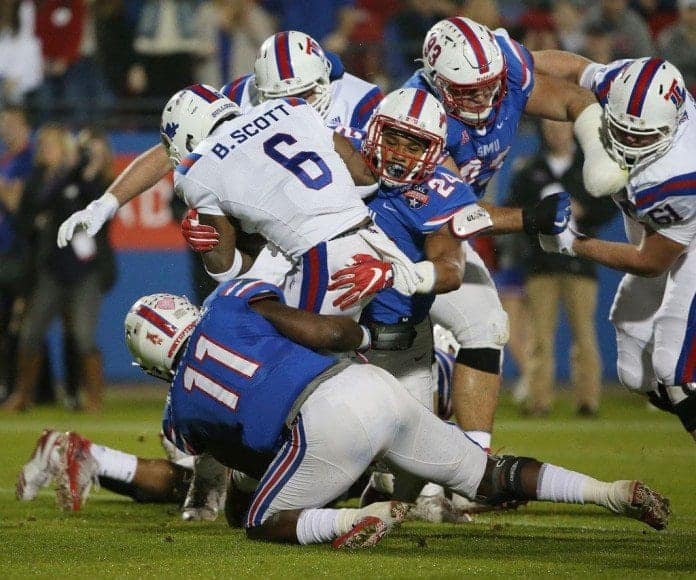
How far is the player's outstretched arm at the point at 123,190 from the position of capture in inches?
246

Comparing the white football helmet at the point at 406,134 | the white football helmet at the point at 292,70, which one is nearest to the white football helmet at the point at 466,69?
the white football helmet at the point at 406,134

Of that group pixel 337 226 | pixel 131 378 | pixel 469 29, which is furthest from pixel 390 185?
pixel 131 378

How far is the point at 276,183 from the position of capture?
5.23 metres

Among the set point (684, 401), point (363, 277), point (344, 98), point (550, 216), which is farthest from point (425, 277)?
point (344, 98)

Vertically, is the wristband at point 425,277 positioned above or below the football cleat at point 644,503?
above

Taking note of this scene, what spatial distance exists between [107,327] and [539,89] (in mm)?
7068

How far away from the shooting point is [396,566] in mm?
4312

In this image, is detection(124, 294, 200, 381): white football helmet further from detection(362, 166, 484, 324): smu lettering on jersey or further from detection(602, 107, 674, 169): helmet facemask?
detection(602, 107, 674, 169): helmet facemask

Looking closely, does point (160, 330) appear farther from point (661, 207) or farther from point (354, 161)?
point (661, 207)

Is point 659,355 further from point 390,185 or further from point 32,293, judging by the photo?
point 32,293

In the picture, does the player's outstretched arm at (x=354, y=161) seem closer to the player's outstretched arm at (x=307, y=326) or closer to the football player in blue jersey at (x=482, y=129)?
the football player in blue jersey at (x=482, y=129)

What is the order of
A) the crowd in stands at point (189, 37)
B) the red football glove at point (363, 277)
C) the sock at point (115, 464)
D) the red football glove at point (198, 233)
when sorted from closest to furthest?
1. the red football glove at point (363, 277)
2. the red football glove at point (198, 233)
3. the sock at point (115, 464)
4. the crowd in stands at point (189, 37)

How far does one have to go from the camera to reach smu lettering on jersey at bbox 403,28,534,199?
245 inches

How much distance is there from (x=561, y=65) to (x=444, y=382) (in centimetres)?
160
